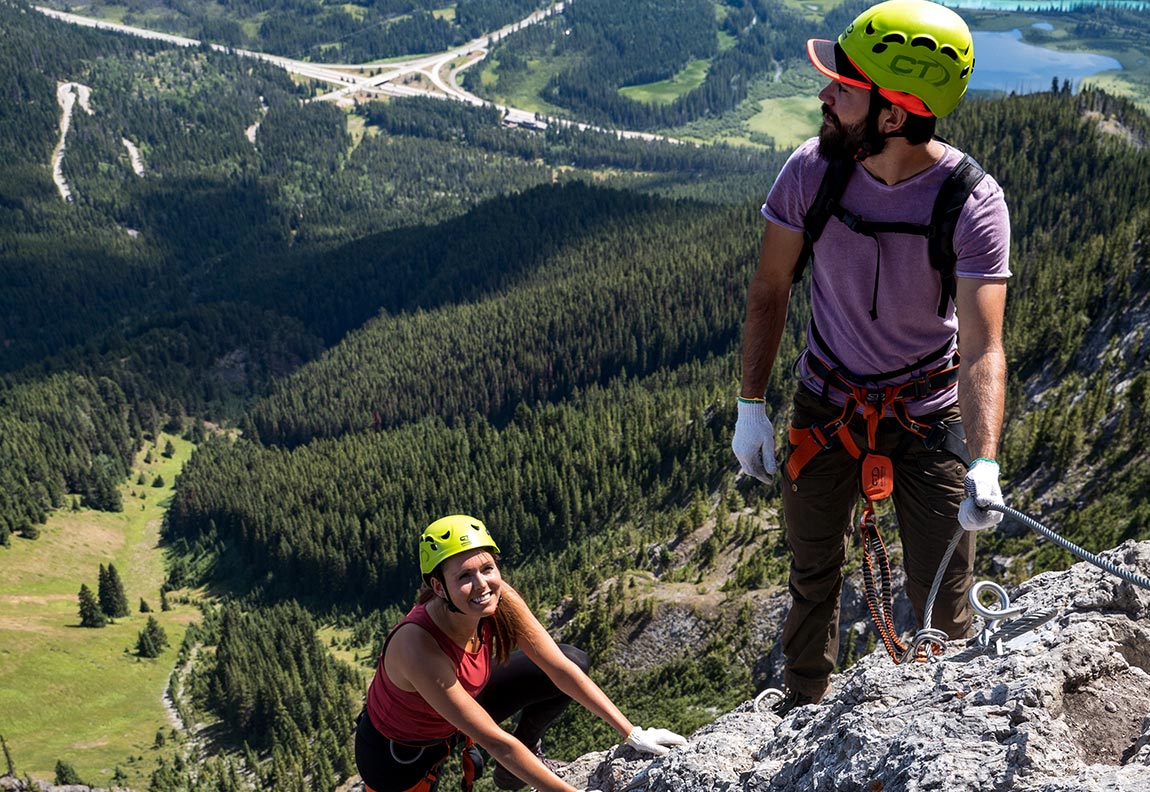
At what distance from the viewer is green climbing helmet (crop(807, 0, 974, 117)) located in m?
8.43

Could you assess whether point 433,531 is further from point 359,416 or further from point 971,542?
point 359,416

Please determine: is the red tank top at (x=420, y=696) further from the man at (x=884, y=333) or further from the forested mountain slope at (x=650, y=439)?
the forested mountain slope at (x=650, y=439)

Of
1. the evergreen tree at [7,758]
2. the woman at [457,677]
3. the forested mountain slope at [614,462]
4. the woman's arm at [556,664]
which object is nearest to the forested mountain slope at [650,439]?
the forested mountain slope at [614,462]

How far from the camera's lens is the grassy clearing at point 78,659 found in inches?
4269

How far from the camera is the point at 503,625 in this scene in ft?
35.3

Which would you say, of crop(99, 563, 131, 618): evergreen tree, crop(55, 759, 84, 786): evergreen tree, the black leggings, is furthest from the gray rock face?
crop(99, 563, 131, 618): evergreen tree

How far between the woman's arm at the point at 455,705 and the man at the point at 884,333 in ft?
11.9

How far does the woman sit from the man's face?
5174 mm

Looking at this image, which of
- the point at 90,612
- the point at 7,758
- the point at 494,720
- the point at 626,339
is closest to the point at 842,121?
the point at 494,720

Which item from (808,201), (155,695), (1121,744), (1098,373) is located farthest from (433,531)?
(155,695)

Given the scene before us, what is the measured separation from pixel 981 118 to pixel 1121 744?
633 ft

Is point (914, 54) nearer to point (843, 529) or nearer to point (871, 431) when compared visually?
point (871, 431)

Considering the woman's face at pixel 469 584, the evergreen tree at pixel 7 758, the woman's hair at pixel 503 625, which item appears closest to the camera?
the woman's face at pixel 469 584

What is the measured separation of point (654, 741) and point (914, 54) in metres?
7.85
